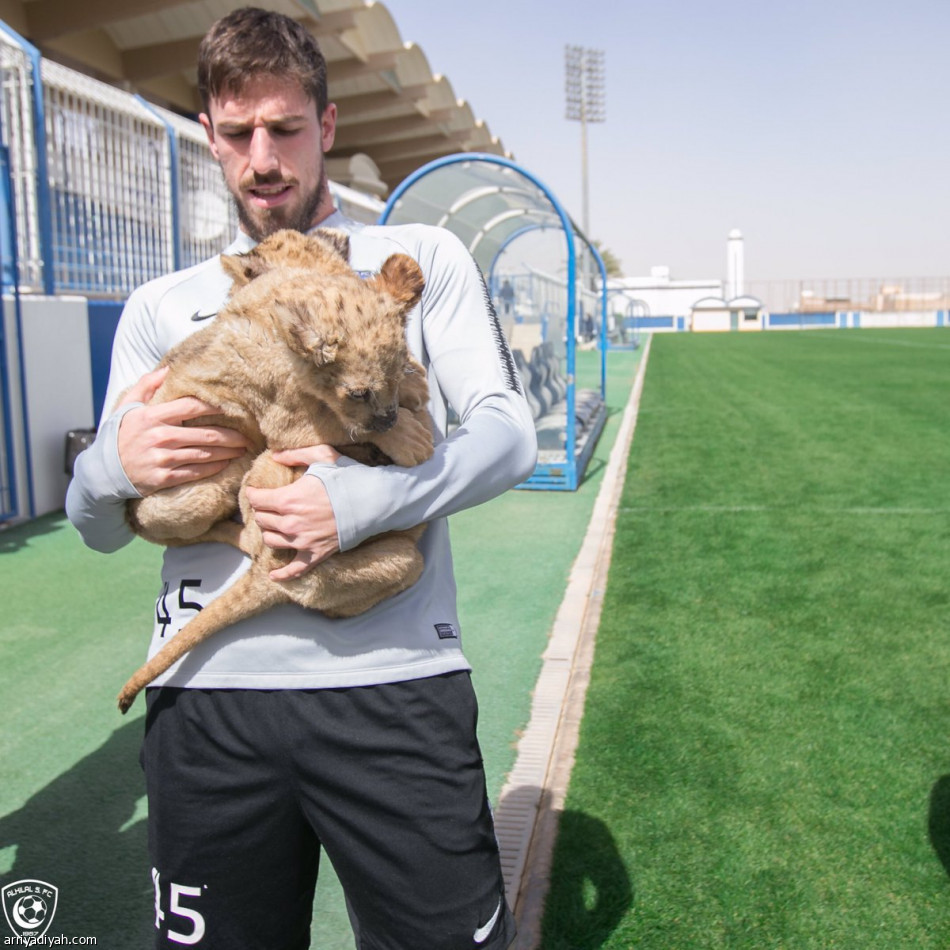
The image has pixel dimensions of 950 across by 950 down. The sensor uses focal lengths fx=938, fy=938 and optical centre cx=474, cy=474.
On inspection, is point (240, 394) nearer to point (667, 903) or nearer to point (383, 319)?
point (383, 319)

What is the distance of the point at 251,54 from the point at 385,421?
0.91 meters

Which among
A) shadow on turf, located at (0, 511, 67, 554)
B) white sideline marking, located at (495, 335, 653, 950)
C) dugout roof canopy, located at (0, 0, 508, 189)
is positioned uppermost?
dugout roof canopy, located at (0, 0, 508, 189)

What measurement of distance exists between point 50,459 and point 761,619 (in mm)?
7362

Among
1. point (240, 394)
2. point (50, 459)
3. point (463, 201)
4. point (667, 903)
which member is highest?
point (463, 201)

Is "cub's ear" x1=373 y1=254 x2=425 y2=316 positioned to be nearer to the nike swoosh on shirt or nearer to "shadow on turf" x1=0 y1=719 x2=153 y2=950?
the nike swoosh on shirt

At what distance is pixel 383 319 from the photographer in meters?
1.63

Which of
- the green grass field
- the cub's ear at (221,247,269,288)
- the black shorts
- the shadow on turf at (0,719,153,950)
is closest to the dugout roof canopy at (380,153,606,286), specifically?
the green grass field

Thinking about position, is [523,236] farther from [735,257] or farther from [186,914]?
[735,257]

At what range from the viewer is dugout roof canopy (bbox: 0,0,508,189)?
19219 millimetres

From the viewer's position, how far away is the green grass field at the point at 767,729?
133 inches

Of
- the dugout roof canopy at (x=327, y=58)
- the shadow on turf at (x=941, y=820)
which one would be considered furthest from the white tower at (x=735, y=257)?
the shadow on turf at (x=941, y=820)

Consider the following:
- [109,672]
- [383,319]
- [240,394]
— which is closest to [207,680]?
[240,394]

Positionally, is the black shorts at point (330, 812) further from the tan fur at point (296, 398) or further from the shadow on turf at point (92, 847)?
the shadow on turf at point (92, 847)

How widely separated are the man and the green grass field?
1.54 meters
